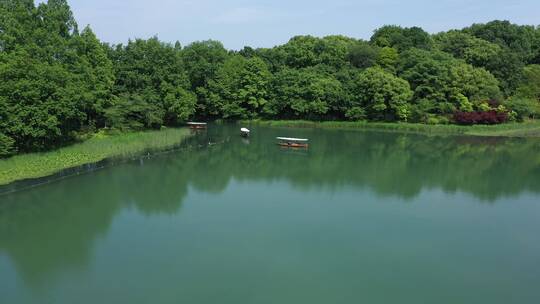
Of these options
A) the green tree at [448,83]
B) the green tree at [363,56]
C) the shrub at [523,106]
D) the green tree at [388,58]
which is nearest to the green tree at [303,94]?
the green tree at [363,56]

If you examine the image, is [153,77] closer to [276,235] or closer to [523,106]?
[276,235]

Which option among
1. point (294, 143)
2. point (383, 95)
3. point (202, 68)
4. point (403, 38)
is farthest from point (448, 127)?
point (202, 68)

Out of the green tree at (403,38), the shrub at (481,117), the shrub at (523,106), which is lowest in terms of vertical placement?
the shrub at (481,117)

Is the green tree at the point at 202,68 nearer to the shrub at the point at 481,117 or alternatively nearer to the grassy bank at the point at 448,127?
the grassy bank at the point at 448,127

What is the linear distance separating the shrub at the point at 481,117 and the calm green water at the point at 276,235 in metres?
14.1

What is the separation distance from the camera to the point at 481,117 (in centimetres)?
3819

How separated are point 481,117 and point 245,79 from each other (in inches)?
905

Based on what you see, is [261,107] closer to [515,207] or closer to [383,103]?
[383,103]

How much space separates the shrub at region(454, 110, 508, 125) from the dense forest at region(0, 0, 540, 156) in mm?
97

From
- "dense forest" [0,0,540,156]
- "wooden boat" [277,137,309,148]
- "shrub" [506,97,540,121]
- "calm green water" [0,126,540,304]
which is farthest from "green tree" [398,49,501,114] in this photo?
"wooden boat" [277,137,309,148]

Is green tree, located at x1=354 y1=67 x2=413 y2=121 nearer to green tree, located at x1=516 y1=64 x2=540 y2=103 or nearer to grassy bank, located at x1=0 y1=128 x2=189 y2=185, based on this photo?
green tree, located at x1=516 y1=64 x2=540 y2=103

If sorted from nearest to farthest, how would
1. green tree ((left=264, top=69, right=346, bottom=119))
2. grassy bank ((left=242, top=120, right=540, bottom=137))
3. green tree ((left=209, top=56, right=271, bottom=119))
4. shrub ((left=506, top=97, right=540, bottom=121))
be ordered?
grassy bank ((left=242, top=120, right=540, bottom=137)) → shrub ((left=506, top=97, right=540, bottom=121)) → green tree ((left=264, top=69, right=346, bottom=119)) → green tree ((left=209, top=56, right=271, bottom=119))

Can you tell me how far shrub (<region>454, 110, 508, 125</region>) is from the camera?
38166 mm

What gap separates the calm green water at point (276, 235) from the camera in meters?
10.5
